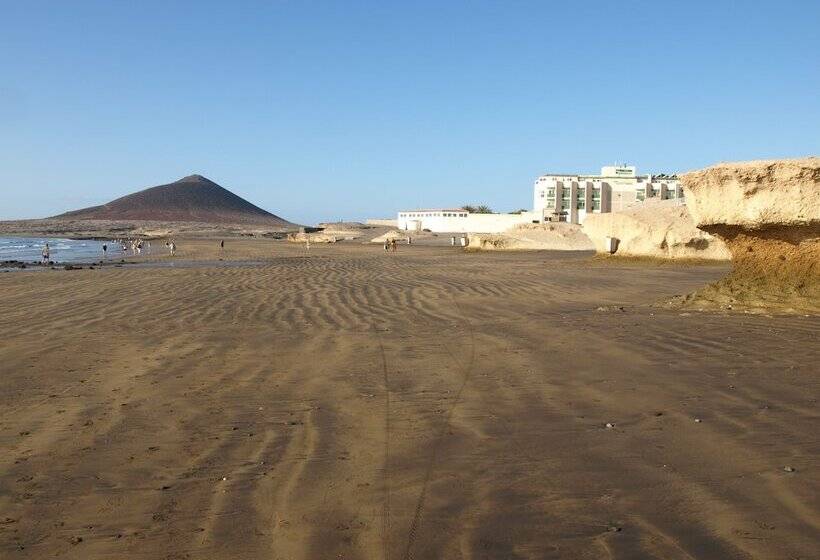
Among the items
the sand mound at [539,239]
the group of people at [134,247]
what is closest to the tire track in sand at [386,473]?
the sand mound at [539,239]

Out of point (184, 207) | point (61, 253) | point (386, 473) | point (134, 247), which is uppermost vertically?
point (184, 207)

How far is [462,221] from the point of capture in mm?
78062

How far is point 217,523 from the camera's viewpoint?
316cm

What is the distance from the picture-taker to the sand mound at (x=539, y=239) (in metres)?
35.1

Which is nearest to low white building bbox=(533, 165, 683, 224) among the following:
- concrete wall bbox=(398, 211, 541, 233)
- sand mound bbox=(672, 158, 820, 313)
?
concrete wall bbox=(398, 211, 541, 233)

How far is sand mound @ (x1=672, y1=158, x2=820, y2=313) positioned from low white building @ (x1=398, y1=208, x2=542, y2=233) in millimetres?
54532

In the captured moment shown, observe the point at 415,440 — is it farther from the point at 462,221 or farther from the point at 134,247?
the point at 462,221

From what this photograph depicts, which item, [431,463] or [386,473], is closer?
[386,473]

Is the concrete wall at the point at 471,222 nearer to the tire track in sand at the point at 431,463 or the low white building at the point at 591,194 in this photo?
the low white building at the point at 591,194

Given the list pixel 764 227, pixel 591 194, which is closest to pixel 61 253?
pixel 764 227

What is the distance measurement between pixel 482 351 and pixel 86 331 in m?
5.40

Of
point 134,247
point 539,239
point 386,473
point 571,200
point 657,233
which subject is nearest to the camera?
point 386,473

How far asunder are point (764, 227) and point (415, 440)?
7.83 meters

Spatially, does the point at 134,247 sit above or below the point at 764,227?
below
